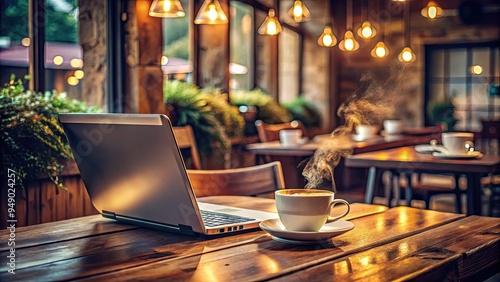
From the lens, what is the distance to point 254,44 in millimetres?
7320

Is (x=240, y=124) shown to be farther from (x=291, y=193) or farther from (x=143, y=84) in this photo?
(x=291, y=193)

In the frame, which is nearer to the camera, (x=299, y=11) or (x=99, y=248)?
(x=99, y=248)

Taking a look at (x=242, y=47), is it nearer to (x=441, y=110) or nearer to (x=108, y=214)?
(x=441, y=110)

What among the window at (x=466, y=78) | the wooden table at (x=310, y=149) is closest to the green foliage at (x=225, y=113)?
the wooden table at (x=310, y=149)

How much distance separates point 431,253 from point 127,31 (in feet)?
10.9

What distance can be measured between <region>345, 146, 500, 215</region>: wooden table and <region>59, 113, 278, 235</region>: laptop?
1.80 m

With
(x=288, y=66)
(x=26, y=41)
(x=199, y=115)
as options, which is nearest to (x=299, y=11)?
(x=199, y=115)

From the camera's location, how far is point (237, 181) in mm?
2576

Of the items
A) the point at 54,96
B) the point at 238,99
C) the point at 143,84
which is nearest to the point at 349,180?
the point at 238,99

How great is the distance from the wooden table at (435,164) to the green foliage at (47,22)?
201 centimetres

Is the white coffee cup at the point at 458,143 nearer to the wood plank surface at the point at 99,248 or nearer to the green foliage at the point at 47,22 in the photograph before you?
the wood plank surface at the point at 99,248

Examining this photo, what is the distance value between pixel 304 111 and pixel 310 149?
3109mm

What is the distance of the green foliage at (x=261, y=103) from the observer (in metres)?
6.64

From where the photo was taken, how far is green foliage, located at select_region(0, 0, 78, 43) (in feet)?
13.4
